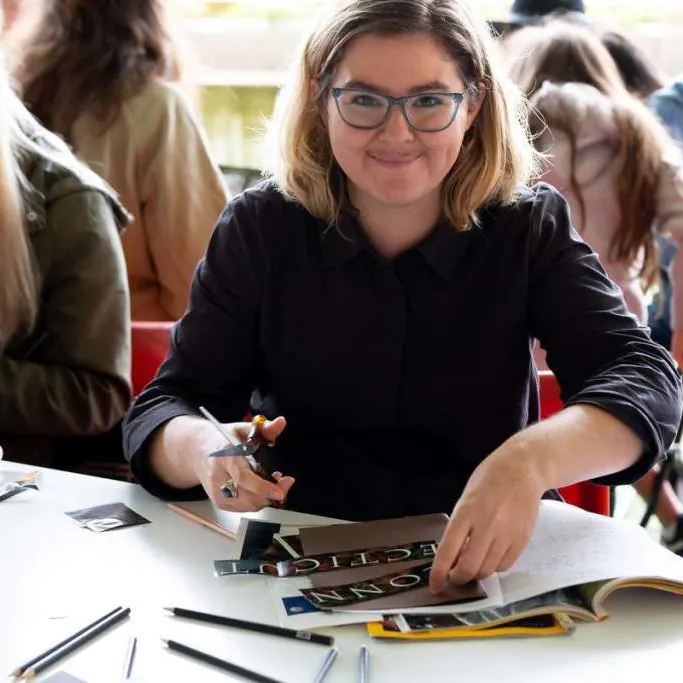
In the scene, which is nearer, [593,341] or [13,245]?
[593,341]

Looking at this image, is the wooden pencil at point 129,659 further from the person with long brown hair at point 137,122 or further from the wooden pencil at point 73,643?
the person with long brown hair at point 137,122

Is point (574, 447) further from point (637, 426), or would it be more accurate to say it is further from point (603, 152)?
point (603, 152)

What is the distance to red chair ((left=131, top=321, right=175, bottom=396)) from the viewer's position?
1789 mm

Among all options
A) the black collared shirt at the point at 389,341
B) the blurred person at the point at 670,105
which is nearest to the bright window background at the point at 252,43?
the blurred person at the point at 670,105

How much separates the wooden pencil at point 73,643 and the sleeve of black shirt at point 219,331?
0.43 metres

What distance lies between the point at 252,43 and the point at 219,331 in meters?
2.55

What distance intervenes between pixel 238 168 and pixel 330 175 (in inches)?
84.8

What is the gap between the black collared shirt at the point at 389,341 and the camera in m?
1.38

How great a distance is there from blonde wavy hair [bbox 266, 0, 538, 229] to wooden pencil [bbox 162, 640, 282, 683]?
690 mm

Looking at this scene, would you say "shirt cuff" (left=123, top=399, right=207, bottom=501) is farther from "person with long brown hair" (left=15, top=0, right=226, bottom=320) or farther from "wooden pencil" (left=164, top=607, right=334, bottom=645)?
"person with long brown hair" (left=15, top=0, right=226, bottom=320)

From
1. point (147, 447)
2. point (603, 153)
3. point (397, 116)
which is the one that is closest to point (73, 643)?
point (147, 447)

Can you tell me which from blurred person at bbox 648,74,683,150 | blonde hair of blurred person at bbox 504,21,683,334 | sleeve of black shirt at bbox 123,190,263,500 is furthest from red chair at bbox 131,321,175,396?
blurred person at bbox 648,74,683,150

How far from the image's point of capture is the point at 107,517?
122 centimetres

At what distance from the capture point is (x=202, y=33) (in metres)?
3.76
